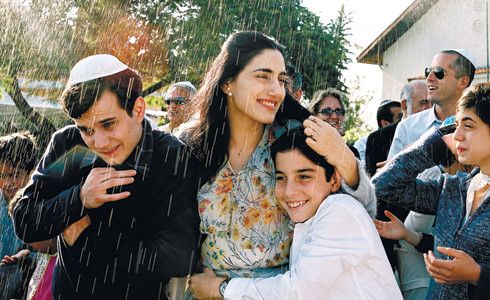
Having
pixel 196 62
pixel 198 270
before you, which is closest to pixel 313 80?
pixel 196 62

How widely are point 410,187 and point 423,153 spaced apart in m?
0.23

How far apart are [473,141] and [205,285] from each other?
172 cm

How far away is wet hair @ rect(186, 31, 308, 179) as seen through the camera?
348 cm

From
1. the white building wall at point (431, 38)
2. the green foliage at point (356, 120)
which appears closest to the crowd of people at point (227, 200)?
the white building wall at point (431, 38)

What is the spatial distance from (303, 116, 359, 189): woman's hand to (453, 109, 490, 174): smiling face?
33.7 inches

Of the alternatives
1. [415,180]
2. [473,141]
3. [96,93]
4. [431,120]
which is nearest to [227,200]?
[96,93]

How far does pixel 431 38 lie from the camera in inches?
1067

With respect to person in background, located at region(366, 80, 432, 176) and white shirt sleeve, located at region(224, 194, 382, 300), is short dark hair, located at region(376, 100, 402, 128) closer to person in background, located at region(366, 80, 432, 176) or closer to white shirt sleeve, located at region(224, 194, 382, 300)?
person in background, located at region(366, 80, 432, 176)

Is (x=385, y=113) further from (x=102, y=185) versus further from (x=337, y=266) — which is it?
(x=102, y=185)

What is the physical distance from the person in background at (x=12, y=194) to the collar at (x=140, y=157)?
179cm

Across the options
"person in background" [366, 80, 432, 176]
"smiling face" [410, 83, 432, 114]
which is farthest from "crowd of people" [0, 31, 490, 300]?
"smiling face" [410, 83, 432, 114]

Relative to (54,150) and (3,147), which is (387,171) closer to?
(54,150)

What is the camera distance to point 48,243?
361 centimetres

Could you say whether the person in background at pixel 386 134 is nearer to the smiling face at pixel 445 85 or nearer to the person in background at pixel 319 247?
the smiling face at pixel 445 85
